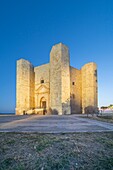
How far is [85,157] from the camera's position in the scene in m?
2.64

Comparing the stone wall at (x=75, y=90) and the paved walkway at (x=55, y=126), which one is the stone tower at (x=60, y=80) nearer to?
the stone wall at (x=75, y=90)

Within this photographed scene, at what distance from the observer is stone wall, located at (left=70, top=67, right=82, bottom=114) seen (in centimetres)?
2181

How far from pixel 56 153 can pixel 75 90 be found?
20.1 m

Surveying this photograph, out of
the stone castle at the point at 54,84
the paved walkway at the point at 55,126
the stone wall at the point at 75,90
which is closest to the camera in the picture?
the paved walkway at the point at 55,126

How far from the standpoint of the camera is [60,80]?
19.2 m

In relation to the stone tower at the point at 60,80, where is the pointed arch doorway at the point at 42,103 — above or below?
below

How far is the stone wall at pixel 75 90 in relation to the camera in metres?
21.8

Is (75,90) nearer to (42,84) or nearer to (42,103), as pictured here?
(42,84)

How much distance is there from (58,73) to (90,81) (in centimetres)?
643

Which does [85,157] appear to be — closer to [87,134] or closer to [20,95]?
[87,134]

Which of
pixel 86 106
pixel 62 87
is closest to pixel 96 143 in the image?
pixel 62 87

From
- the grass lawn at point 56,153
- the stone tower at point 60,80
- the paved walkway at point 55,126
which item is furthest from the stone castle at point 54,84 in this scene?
the grass lawn at point 56,153

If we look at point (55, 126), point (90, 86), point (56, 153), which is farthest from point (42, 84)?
point (56, 153)

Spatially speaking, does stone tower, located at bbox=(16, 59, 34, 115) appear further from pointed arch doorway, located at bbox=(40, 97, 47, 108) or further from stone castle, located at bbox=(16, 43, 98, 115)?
pointed arch doorway, located at bbox=(40, 97, 47, 108)
